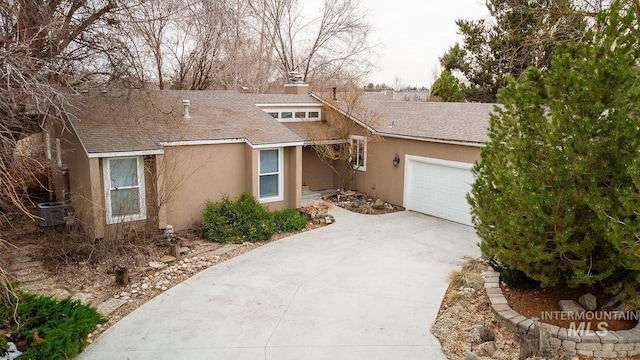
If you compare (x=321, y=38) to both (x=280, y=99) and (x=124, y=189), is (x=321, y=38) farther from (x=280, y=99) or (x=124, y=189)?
(x=124, y=189)

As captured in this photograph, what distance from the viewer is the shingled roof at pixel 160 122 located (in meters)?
11.5

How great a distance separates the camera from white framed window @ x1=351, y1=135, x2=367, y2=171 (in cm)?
1725

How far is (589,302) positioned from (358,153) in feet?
36.7

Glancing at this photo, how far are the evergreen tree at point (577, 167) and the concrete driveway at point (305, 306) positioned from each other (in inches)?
86.8

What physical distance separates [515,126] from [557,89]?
870 millimetres

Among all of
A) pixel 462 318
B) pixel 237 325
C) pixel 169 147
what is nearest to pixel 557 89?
pixel 462 318

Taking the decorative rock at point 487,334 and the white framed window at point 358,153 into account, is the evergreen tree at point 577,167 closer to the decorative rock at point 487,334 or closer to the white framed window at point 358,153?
the decorative rock at point 487,334

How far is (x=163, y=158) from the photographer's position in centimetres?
1191

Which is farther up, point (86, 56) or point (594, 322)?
point (86, 56)

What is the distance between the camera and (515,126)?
7215 mm

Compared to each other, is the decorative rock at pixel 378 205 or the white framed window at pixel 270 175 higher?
the white framed window at pixel 270 175

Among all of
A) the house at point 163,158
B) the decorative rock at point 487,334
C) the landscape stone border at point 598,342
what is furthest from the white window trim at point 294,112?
the landscape stone border at point 598,342

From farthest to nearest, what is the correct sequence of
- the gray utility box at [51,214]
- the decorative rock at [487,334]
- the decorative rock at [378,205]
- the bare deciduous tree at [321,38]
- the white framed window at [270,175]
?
the bare deciduous tree at [321,38] → the decorative rock at [378,205] → the white framed window at [270,175] → the gray utility box at [51,214] → the decorative rock at [487,334]

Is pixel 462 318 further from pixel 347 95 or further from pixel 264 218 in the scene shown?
pixel 347 95
